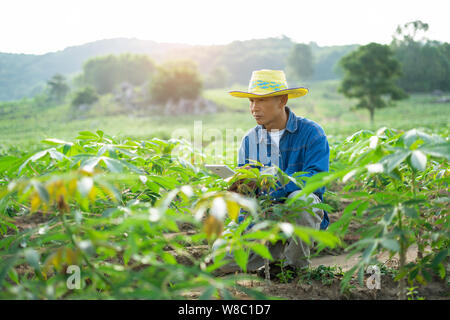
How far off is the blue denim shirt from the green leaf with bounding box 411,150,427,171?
1.13 metres

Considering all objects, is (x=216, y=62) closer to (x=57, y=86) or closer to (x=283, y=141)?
(x=57, y=86)

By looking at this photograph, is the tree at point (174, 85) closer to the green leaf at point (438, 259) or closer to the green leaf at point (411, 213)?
the green leaf at point (438, 259)

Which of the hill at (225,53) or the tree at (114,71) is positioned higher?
the hill at (225,53)

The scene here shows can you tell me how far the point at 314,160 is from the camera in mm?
2262

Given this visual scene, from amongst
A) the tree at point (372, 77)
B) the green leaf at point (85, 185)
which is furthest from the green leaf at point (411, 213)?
the tree at point (372, 77)

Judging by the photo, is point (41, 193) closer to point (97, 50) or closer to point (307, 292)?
point (307, 292)

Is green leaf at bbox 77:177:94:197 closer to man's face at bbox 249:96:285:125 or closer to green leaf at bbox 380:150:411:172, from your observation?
green leaf at bbox 380:150:411:172

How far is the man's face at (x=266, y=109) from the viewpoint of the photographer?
2410 millimetres

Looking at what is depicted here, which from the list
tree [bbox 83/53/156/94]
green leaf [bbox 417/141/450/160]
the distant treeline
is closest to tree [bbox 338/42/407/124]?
the distant treeline

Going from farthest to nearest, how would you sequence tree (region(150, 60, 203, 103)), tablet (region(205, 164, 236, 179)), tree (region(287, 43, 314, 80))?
1. tree (region(287, 43, 314, 80))
2. tree (region(150, 60, 203, 103))
3. tablet (region(205, 164, 236, 179))

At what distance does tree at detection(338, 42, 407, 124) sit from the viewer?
88.2 feet

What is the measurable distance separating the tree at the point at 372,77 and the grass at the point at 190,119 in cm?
150

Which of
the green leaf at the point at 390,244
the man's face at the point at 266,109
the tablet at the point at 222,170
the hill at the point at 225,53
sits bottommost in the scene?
the green leaf at the point at 390,244
